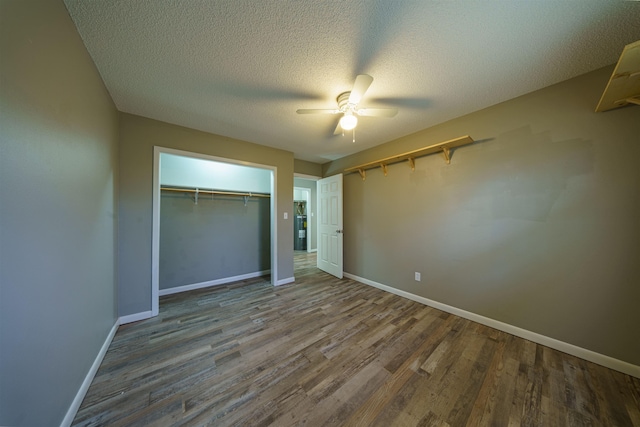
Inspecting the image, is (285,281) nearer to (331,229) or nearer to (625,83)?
(331,229)

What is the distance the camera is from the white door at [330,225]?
379 centimetres

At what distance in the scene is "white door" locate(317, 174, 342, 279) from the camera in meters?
3.79

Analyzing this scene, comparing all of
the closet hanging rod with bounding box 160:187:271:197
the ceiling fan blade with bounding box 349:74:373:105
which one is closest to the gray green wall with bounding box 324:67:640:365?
the ceiling fan blade with bounding box 349:74:373:105

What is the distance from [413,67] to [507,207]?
1746mm

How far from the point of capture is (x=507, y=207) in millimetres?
2068

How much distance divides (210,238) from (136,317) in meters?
1.39

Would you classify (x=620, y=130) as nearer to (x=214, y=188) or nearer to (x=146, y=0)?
(x=146, y=0)

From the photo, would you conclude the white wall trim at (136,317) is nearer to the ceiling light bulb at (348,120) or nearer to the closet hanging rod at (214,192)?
the closet hanging rod at (214,192)

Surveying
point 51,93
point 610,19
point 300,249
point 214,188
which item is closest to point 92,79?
point 51,93

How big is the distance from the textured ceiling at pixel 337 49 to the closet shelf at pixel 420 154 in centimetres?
38

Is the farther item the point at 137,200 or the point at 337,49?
the point at 137,200

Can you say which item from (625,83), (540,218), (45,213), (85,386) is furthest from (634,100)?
(85,386)

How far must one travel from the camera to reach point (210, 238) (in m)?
3.40

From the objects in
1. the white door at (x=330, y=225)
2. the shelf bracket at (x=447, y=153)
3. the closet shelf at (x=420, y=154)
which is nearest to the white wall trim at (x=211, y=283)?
the white door at (x=330, y=225)
